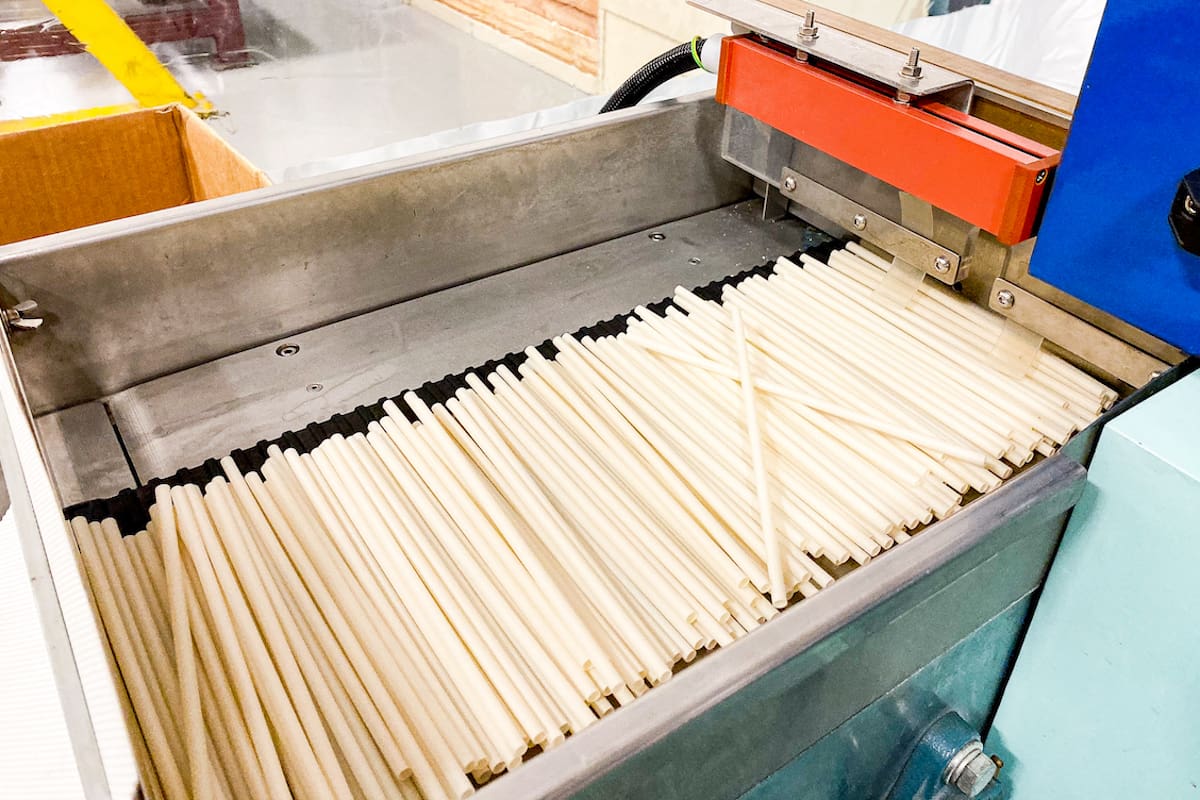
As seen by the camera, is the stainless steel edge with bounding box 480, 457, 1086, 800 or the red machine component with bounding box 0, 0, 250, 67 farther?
the red machine component with bounding box 0, 0, 250, 67

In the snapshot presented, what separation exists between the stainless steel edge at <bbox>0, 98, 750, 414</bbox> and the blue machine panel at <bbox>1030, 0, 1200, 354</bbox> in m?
0.79

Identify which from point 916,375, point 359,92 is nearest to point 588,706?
point 916,375

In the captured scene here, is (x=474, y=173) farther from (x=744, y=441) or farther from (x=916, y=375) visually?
(x=916, y=375)

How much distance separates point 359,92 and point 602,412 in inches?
147

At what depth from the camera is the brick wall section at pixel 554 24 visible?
4.17 metres

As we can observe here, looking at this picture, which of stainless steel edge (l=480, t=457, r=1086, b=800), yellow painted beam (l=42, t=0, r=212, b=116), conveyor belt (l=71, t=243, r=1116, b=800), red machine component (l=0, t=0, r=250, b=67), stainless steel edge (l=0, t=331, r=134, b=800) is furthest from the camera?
red machine component (l=0, t=0, r=250, b=67)

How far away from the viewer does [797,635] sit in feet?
2.78

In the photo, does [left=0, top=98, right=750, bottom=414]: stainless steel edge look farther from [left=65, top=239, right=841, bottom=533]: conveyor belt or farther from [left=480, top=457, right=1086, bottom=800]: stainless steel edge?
[left=480, top=457, right=1086, bottom=800]: stainless steel edge

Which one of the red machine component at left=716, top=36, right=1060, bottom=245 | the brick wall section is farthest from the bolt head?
the brick wall section

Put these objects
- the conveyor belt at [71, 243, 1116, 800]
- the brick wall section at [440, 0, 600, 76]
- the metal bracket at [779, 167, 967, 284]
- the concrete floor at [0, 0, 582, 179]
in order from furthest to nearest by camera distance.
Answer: the brick wall section at [440, 0, 600, 76]
the concrete floor at [0, 0, 582, 179]
the metal bracket at [779, 167, 967, 284]
the conveyor belt at [71, 243, 1116, 800]

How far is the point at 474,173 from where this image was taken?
1512 millimetres

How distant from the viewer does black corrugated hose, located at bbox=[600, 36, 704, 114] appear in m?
1.84

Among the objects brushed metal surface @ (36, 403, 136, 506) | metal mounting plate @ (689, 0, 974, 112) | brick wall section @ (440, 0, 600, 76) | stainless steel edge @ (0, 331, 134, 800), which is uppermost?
metal mounting plate @ (689, 0, 974, 112)

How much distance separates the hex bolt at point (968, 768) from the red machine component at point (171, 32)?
4.85m
